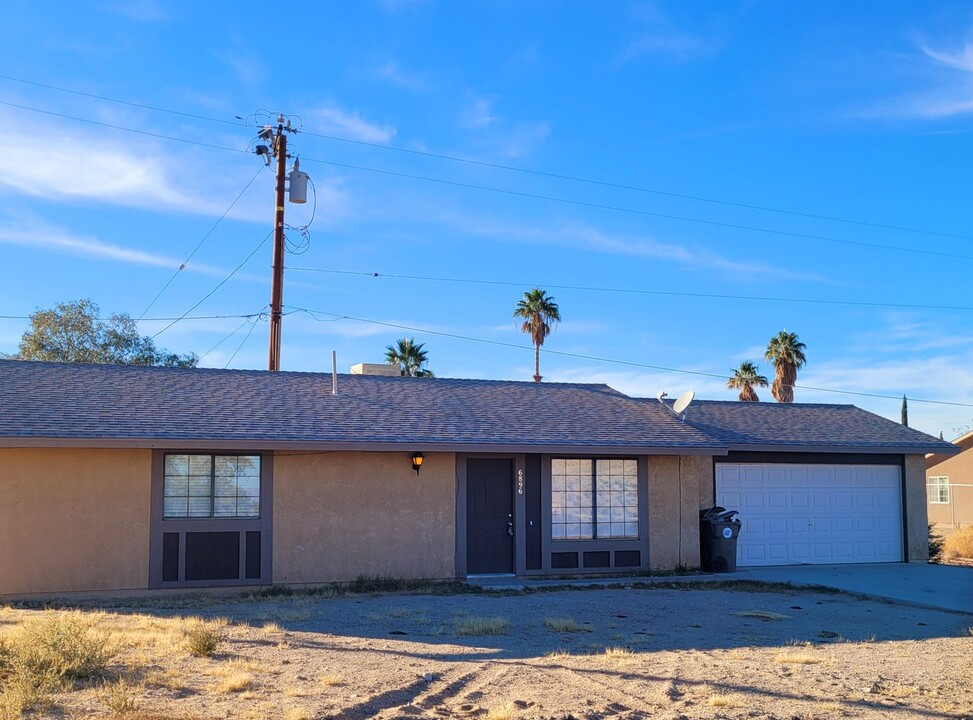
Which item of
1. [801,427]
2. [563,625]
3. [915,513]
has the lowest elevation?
[563,625]

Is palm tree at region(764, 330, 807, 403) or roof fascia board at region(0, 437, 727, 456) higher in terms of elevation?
palm tree at region(764, 330, 807, 403)

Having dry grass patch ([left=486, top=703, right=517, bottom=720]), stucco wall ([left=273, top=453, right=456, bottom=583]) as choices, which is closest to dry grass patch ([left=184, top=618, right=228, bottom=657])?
dry grass patch ([left=486, top=703, right=517, bottom=720])

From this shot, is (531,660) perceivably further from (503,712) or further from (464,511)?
(464,511)

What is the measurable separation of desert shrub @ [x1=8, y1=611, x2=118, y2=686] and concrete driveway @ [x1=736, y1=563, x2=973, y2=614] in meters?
11.9

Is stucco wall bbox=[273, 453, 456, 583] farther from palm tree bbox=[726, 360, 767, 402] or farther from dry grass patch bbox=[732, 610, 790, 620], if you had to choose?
palm tree bbox=[726, 360, 767, 402]

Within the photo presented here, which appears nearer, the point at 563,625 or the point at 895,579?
the point at 563,625

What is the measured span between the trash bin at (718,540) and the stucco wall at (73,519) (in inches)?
408

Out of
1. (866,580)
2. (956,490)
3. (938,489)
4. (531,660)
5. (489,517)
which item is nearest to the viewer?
(531,660)

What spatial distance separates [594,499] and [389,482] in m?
4.01

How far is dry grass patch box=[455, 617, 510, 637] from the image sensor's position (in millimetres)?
12142

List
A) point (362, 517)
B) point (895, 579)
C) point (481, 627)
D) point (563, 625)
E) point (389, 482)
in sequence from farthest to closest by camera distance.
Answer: point (895, 579) < point (389, 482) < point (362, 517) < point (563, 625) < point (481, 627)

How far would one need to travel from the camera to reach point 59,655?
30.1 ft

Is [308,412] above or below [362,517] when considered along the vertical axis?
above

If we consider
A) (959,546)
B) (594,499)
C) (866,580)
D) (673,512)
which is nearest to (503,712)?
(594,499)
